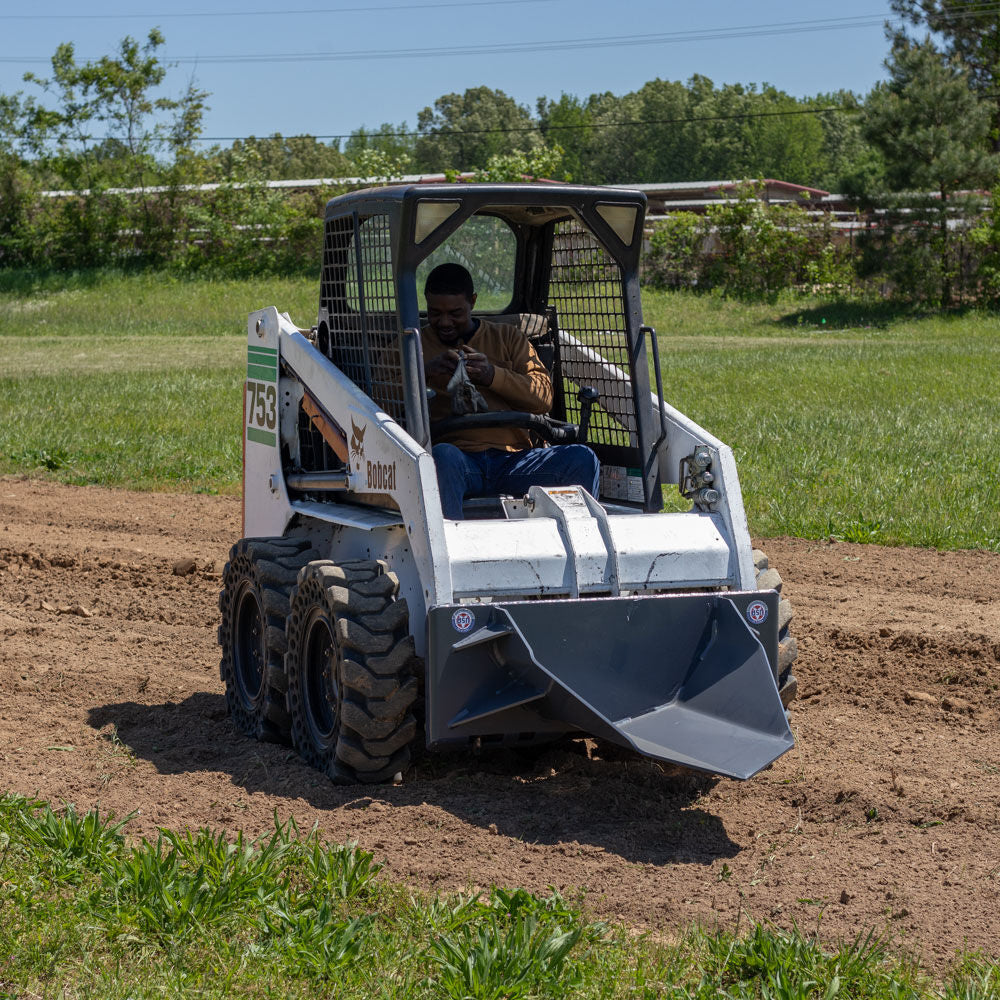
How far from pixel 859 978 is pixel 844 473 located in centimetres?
824

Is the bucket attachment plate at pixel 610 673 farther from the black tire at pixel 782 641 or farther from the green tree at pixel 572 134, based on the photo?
the green tree at pixel 572 134

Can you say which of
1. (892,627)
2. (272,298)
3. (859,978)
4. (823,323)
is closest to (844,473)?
(892,627)

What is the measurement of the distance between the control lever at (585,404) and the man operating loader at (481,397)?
151 millimetres

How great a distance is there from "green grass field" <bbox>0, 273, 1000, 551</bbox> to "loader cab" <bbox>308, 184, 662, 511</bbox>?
4.04 meters

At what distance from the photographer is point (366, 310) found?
18.6 ft

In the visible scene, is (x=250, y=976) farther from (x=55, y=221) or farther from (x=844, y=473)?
(x=55, y=221)

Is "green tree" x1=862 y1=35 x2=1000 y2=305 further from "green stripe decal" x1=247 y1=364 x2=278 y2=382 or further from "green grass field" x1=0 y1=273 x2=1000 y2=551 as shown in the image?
"green stripe decal" x1=247 y1=364 x2=278 y2=382

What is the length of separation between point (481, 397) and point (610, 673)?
1.43m

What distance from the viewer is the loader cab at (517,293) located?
533cm

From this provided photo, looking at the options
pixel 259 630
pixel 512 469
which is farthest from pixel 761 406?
pixel 259 630

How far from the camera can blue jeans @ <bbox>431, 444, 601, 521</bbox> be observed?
5.42 m

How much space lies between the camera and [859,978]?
3.44 meters

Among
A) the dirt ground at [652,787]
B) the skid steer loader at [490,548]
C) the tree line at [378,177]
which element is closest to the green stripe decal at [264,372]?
the skid steer loader at [490,548]

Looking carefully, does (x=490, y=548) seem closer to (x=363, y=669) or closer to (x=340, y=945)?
(x=363, y=669)
